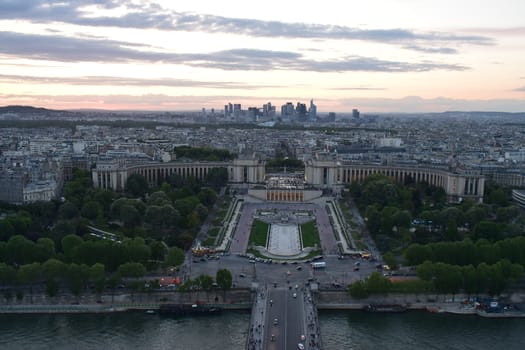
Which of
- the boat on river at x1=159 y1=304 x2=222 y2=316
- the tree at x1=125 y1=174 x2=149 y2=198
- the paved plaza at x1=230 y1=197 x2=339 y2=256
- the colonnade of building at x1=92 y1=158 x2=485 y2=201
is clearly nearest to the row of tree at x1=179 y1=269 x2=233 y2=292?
the boat on river at x1=159 y1=304 x2=222 y2=316

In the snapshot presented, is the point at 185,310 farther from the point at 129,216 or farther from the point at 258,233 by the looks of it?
the point at 129,216

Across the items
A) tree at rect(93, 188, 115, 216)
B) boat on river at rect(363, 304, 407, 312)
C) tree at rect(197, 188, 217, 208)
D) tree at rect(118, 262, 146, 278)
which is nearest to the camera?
boat on river at rect(363, 304, 407, 312)

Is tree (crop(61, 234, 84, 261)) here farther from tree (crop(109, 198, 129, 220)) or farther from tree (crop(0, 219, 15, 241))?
tree (crop(109, 198, 129, 220))

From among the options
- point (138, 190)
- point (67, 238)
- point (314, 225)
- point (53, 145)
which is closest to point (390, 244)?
point (314, 225)

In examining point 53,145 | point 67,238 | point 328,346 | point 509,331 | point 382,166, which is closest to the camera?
point 328,346

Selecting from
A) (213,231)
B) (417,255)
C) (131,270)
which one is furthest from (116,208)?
(417,255)

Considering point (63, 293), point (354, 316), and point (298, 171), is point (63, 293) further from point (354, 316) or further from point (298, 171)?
point (298, 171)

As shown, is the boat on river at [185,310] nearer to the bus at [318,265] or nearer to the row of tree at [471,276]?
the bus at [318,265]
